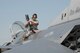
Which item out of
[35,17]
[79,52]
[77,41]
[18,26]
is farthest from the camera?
[18,26]

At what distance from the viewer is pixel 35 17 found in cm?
991

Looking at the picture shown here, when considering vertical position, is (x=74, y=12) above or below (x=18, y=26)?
above

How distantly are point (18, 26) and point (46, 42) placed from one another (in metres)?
7.63

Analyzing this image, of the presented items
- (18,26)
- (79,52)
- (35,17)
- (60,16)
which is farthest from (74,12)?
(18,26)

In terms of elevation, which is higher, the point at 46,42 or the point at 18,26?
the point at 46,42

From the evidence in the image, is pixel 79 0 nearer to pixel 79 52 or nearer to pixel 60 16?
pixel 60 16

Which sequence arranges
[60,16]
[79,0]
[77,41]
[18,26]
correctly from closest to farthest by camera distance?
1. [77,41]
2. [79,0]
3. [60,16]
4. [18,26]

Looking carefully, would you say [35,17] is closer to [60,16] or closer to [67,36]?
[60,16]

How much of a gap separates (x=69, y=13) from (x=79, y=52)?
2214mm

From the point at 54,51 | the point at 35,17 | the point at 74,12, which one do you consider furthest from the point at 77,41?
the point at 35,17

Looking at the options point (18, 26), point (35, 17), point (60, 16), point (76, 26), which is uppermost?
point (76, 26)

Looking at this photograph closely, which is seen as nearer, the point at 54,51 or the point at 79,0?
the point at 54,51

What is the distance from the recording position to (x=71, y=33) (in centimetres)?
512

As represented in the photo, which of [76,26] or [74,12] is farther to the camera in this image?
[74,12]
